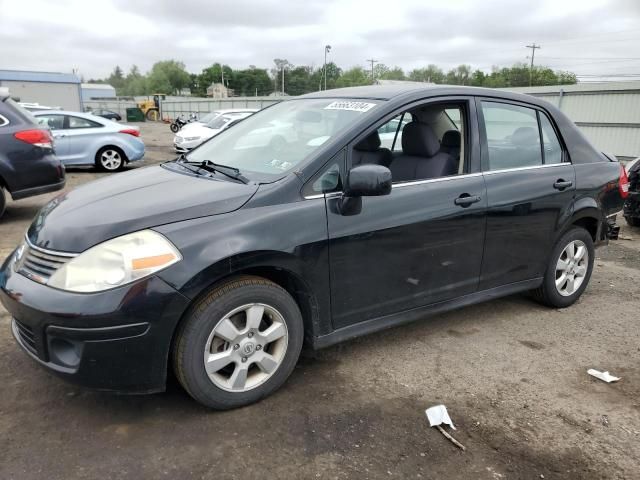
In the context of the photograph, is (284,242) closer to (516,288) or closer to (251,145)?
(251,145)

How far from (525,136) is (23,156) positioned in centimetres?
593

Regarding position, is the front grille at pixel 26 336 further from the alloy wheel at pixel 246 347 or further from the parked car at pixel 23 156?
the parked car at pixel 23 156

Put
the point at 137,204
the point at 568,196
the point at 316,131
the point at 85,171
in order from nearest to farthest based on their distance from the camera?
the point at 137,204, the point at 316,131, the point at 568,196, the point at 85,171

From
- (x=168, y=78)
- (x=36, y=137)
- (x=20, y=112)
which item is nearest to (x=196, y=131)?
(x=20, y=112)

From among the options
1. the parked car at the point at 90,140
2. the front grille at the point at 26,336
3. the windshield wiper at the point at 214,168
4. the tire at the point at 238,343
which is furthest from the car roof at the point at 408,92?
the parked car at the point at 90,140

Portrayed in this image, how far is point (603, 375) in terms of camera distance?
3396 millimetres

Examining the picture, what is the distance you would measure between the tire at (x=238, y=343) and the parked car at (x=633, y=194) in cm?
615

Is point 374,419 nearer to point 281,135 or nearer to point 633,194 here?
point 281,135

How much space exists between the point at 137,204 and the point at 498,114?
261 cm

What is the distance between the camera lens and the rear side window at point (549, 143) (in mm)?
4160

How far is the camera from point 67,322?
2420 mm

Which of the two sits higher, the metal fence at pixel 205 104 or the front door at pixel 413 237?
the metal fence at pixel 205 104

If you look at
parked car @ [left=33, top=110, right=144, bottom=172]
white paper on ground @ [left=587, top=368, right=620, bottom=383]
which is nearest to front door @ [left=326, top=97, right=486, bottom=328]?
white paper on ground @ [left=587, top=368, right=620, bottom=383]

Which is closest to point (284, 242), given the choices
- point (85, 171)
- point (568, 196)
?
point (568, 196)
